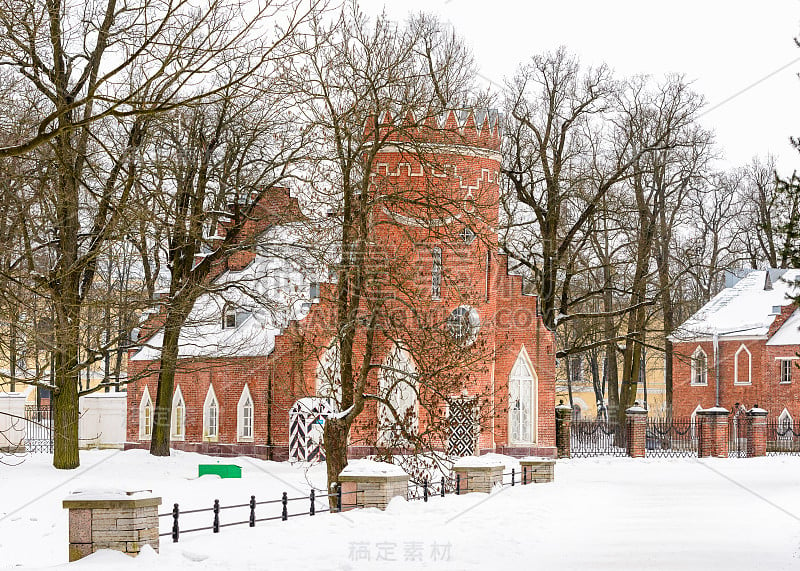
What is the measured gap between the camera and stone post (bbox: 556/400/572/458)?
3819 centimetres

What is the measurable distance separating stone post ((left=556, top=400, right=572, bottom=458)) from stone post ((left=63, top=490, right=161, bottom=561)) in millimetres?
26294

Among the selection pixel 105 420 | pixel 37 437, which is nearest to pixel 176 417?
pixel 105 420

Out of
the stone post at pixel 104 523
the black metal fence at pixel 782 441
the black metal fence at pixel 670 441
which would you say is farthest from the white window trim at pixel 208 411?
the stone post at pixel 104 523

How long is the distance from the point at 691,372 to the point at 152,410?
30.6 metres

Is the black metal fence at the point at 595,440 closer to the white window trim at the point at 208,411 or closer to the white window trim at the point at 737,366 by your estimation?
the white window trim at the point at 208,411

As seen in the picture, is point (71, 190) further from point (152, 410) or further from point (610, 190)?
point (610, 190)

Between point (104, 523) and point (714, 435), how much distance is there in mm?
31112

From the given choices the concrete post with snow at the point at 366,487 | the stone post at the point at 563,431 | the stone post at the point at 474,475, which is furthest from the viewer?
the stone post at the point at 563,431

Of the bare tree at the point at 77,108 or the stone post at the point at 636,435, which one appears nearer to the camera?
the bare tree at the point at 77,108

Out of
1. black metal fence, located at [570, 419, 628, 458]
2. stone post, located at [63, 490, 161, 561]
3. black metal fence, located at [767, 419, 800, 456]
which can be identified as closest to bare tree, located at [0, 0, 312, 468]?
stone post, located at [63, 490, 161, 561]

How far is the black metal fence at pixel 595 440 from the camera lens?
135 feet

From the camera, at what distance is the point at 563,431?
126 feet

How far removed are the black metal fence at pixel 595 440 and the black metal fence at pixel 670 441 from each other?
116 centimetres

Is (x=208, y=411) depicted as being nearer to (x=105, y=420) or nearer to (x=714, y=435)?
(x=105, y=420)
